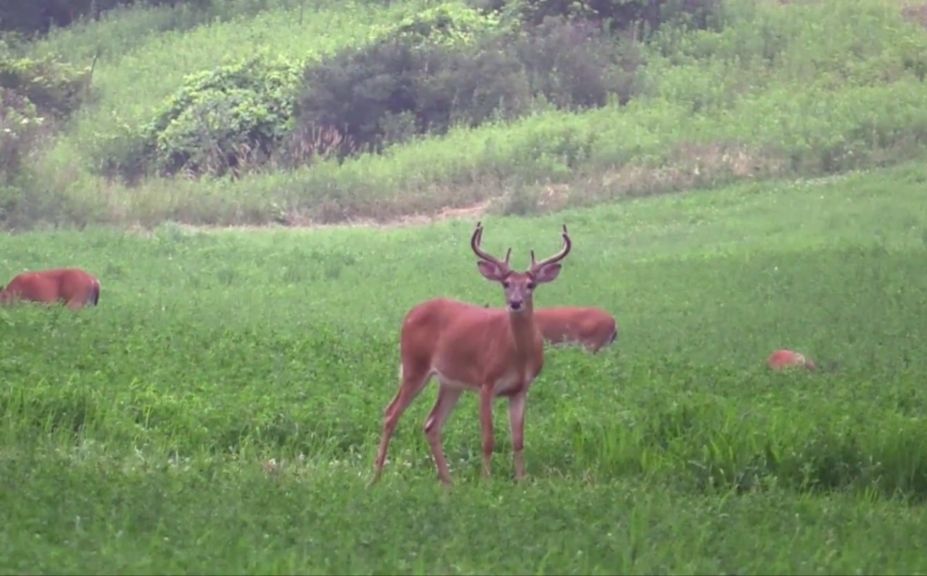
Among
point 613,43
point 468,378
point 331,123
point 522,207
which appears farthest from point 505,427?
point 613,43

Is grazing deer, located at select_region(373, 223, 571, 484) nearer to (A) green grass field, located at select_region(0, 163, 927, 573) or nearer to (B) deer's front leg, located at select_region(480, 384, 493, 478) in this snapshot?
(B) deer's front leg, located at select_region(480, 384, 493, 478)

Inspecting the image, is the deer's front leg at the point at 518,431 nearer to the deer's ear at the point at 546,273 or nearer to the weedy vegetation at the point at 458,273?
the weedy vegetation at the point at 458,273

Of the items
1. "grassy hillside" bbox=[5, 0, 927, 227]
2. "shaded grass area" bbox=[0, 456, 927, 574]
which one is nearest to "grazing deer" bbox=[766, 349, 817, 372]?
"shaded grass area" bbox=[0, 456, 927, 574]

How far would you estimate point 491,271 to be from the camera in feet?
38.6

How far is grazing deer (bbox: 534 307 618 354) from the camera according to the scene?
669 inches

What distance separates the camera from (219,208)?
31.7 m

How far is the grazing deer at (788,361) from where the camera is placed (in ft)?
48.0

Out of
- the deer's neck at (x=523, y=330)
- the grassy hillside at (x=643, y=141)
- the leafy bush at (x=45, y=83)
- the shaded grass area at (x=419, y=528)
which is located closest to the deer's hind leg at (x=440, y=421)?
the deer's neck at (x=523, y=330)

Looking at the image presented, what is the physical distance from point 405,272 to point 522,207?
21.3ft

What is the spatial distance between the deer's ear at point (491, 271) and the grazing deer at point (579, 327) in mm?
5158

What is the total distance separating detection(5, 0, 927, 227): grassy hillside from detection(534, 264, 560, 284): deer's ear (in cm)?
1789

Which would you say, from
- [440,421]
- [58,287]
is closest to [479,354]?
[440,421]

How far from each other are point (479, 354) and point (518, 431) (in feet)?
2.17

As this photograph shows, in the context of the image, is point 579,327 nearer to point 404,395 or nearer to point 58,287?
point 404,395
